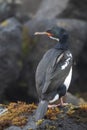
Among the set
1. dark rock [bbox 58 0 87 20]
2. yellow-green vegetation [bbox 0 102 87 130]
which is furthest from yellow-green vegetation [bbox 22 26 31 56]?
yellow-green vegetation [bbox 0 102 87 130]

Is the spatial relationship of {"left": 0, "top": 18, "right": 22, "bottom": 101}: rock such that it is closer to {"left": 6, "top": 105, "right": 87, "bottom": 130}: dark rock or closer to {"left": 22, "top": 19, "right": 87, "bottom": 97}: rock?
{"left": 22, "top": 19, "right": 87, "bottom": 97}: rock

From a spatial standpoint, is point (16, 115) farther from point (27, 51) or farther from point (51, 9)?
point (51, 9)

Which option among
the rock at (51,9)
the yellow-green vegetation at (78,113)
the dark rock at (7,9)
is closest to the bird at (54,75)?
the yellow-green vegetation at (78,113)

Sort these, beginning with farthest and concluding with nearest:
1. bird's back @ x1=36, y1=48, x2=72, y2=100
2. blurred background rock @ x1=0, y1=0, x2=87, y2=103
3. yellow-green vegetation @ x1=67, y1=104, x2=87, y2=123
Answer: blurred background rock @ x1=0, y1=0, x2=87, y2=103 < bird's back @ x1=36, y1=48, x2=72, y2=100 < yellow-green vegetation @ x1=67, y1=104, x2=87, y2=123

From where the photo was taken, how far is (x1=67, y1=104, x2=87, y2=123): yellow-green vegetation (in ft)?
30.0

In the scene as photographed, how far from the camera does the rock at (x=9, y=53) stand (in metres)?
17.6

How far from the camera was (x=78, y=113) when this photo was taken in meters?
9.24

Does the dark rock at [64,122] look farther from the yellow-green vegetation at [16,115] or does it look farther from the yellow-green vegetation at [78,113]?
the yellow-green vegetation at [16,115]

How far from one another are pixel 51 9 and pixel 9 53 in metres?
4.91

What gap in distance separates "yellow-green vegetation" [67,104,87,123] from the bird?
310mm

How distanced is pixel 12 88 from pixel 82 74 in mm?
2440

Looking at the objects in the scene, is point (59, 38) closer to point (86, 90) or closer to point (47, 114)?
point (47, 114)

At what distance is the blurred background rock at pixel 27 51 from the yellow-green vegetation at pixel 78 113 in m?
8.32

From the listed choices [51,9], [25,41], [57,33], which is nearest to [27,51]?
[25,41]
